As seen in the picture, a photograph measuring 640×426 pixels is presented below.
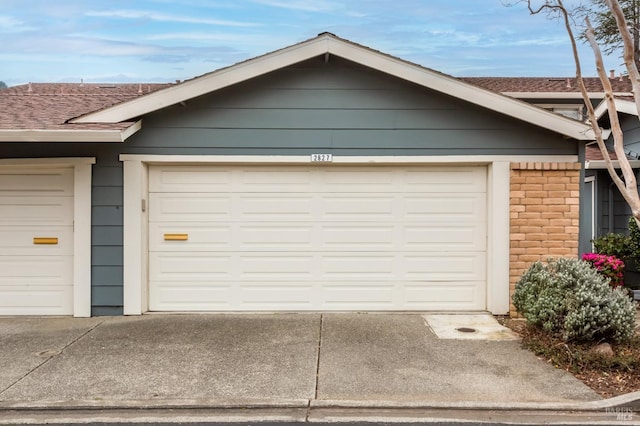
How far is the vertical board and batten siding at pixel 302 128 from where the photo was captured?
24.2 feet

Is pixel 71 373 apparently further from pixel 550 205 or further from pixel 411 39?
pixel 411 39

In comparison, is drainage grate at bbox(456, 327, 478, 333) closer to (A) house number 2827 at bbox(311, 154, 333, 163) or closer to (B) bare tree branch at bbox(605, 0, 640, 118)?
(A) house number 2827 at bbox(311, 154, 333, 163)

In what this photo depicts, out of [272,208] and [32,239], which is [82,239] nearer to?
[32,239]

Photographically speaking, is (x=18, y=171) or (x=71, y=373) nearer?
(x=71, y=373)

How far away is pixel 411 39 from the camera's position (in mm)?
16609

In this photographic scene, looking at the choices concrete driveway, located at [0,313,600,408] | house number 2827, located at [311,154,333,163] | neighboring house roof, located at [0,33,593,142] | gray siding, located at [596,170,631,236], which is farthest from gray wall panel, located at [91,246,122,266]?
gray siding, located at [596,170,631,236]

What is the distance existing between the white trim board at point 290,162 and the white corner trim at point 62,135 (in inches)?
29.1

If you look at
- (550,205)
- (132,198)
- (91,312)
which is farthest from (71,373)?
(550,205)

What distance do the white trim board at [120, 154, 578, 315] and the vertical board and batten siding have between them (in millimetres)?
103

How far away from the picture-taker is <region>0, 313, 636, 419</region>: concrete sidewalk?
4.36 meters

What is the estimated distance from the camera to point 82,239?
7336 millimetres

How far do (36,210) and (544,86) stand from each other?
1126 centimetres

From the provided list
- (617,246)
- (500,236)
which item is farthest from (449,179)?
(617,246)

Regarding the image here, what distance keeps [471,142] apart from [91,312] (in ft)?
19.6
